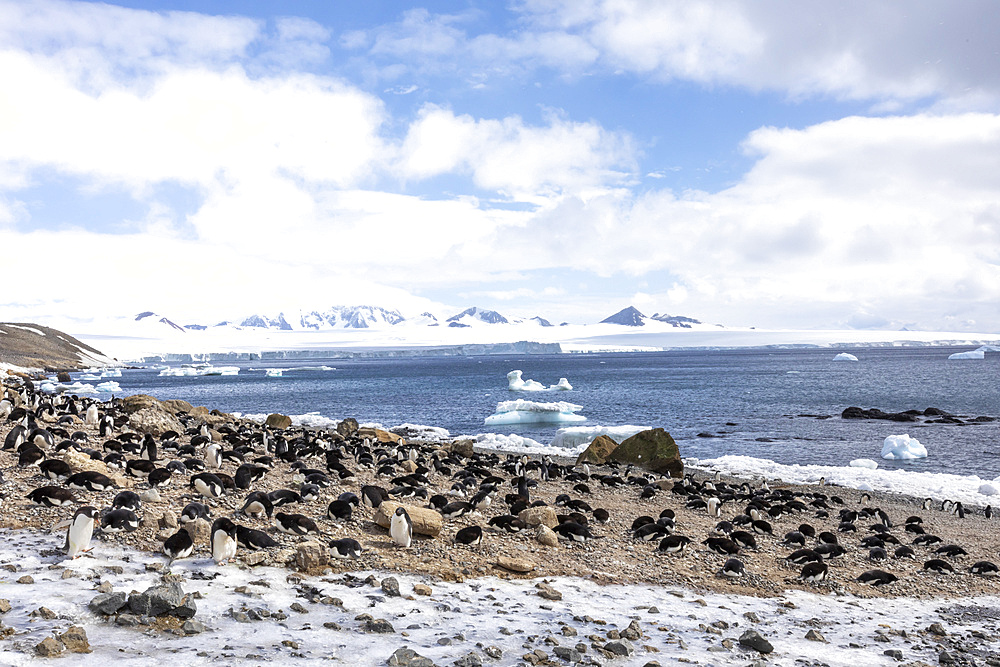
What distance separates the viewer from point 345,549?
322 inches

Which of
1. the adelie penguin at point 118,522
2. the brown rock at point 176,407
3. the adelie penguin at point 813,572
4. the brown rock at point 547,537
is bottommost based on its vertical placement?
the adelie penguin at point 813,572

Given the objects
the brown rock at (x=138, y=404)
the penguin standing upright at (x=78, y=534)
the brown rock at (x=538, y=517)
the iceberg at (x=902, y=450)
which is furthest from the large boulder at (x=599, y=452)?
the penguin standing upright at (x=78, y=534)

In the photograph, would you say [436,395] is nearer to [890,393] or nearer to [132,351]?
[890,393]

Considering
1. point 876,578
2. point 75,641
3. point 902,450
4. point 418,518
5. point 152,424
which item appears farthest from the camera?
point 902,450

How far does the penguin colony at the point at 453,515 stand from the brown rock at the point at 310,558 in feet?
0.71

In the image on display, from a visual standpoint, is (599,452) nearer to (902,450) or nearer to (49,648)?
(902,450)

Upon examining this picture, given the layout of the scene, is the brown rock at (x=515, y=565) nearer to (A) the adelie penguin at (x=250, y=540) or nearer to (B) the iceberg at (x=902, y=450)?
(A) the adelie penguin at (x=250, y=540)

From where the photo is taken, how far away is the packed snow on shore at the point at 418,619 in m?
5.61

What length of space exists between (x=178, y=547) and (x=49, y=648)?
2524 millimetres

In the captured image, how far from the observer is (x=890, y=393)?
61.8m

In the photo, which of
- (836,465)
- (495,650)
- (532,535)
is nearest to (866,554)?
(532,535)

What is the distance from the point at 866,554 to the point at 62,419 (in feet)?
68.6

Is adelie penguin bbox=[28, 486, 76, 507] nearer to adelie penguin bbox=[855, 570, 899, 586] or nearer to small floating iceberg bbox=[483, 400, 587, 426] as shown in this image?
adelie penguin bbox=[855, 570, 899, 586]

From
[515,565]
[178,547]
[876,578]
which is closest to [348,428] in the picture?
[515,565]
